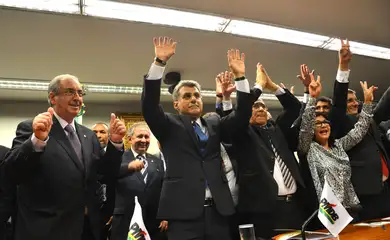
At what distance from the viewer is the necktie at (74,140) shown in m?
1.82

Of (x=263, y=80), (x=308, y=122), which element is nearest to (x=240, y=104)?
(x=263, y=80)

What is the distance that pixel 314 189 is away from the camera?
7.36 ft

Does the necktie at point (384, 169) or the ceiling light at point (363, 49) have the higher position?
the ceiling light at point (363, 49)

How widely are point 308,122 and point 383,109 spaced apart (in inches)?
Result: 39.1

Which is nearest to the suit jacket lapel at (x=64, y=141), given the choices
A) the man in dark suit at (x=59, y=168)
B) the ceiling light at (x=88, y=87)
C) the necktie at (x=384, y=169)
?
the man in dark suit at (x=59, y=168)

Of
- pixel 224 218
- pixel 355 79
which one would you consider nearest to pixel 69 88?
pixel 224 218

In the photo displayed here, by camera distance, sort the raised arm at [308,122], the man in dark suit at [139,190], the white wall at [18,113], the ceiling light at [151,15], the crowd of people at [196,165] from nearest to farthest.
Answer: the crowd of people at [196,165] → the raised arm at [308,122] → the man in dark suit at [139,190] → the ceiling light at [151,15] → the white wall at [18,113]

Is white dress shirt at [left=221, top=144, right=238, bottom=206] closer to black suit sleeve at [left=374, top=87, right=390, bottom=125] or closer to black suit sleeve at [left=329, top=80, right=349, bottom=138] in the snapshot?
black suit sleeve at [left=329, top=80, right=349, bottom=138]

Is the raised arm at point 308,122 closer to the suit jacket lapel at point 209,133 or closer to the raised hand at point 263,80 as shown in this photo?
the raised hand at point 263,80

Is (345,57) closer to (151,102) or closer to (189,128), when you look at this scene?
(189,128)

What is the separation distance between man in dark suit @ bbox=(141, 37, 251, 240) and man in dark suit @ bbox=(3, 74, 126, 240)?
0.30 metres

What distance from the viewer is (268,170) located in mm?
2055

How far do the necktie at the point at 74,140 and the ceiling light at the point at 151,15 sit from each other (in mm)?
1551

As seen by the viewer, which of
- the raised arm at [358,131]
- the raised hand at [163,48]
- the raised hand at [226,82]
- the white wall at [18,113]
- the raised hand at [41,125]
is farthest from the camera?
the white wall at [18,113]
